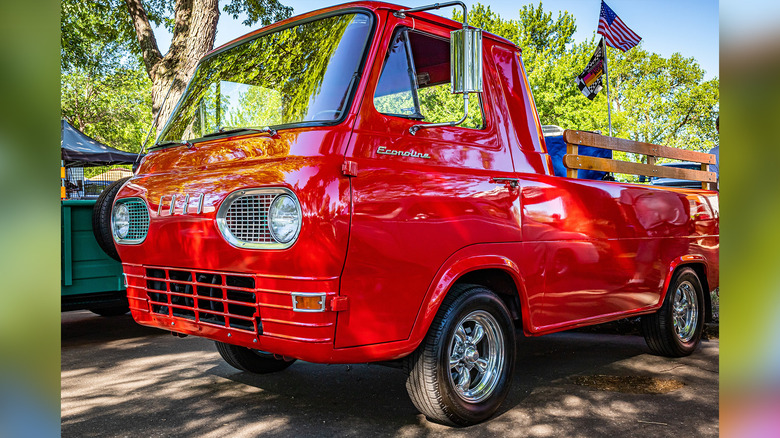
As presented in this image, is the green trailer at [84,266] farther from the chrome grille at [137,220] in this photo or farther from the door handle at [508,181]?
the door handle at [508,181]

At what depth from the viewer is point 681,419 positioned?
13.6ft

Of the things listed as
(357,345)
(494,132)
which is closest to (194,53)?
(494,132)

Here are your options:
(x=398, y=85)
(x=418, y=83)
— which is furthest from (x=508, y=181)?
(x=398, y=85)

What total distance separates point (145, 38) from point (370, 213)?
989cm

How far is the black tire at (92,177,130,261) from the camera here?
580 cm

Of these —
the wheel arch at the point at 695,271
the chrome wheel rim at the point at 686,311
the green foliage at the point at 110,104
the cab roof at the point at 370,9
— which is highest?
the green foliage at the point at 110,104

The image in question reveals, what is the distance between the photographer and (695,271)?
6430 mm

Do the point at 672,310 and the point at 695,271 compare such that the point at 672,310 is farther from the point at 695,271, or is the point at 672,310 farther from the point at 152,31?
the point at 152,31

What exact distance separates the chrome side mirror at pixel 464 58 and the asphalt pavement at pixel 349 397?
204 cm

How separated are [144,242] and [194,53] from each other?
7.03 m

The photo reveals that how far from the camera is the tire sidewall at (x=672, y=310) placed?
5898 millimetres

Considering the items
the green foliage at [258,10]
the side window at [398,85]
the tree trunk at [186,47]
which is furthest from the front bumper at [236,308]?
the green foliage at [258,10]

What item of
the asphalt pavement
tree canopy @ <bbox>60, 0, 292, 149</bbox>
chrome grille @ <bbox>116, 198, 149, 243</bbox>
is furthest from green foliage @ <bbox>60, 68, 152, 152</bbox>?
chrome grille @ <bbox>116, 198, 149, 243</bbox>
